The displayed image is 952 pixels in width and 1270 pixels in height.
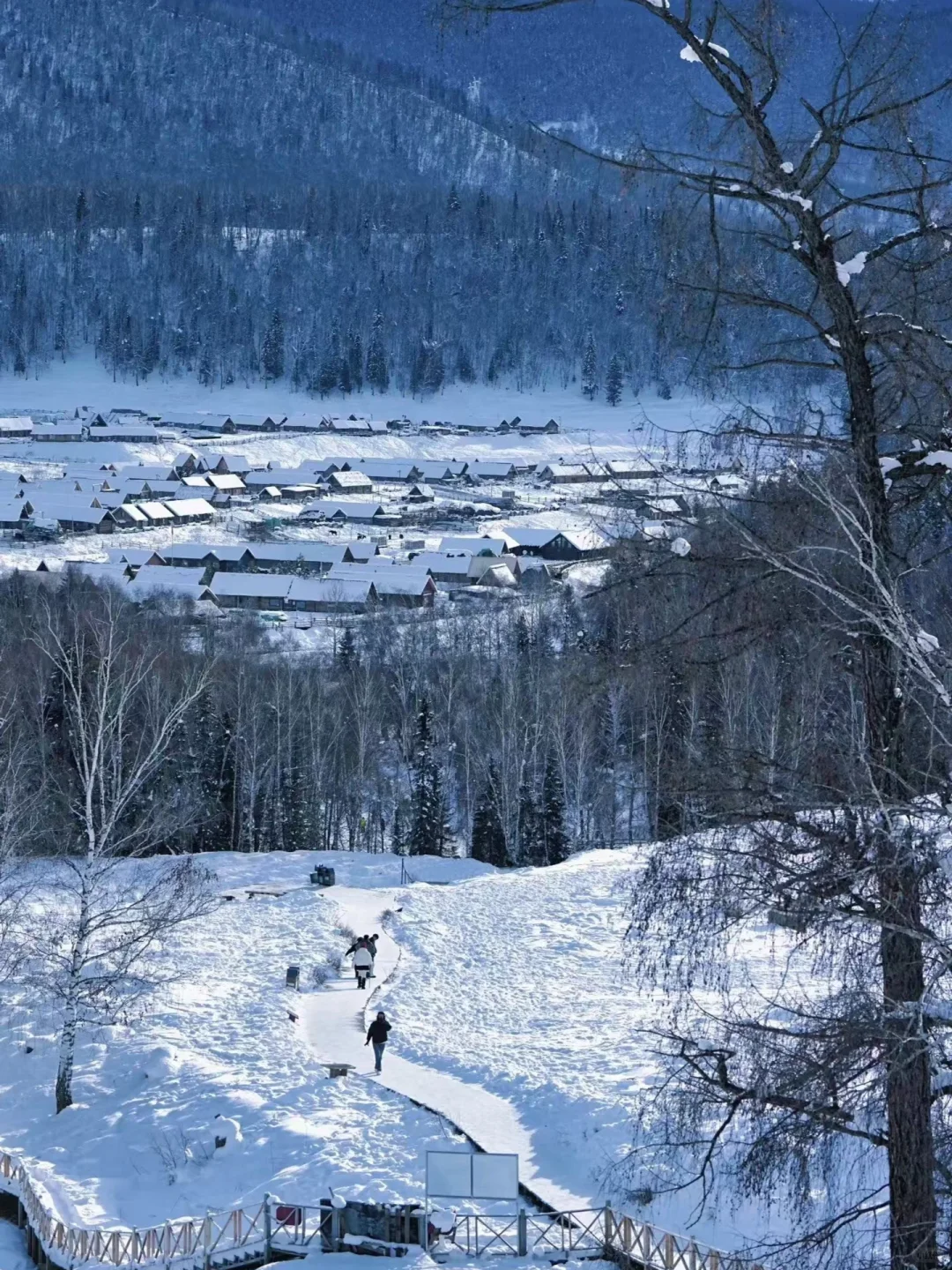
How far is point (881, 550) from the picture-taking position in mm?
4242

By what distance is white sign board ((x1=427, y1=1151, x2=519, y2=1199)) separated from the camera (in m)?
10.0

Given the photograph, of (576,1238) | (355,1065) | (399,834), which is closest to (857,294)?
(576,1238)

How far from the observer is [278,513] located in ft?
233

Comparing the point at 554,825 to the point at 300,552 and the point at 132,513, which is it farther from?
the point at 132,513

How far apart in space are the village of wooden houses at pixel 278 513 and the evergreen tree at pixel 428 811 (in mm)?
11695

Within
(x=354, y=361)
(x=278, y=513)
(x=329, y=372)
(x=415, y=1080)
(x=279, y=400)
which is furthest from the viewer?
(x=354, y=361)

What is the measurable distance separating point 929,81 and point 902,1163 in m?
3.37

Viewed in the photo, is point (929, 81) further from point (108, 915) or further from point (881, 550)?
point (108, 915)

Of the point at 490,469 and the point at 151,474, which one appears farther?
the point at 490,469

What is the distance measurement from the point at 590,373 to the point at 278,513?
50.5 meters

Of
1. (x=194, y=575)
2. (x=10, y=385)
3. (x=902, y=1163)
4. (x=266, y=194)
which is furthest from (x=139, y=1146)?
(x=266, y=194)

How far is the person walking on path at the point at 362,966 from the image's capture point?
1745 centimetres

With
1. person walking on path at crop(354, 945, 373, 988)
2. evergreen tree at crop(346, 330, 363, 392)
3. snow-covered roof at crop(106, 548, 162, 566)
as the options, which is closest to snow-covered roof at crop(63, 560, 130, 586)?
snow-covered roof at crop(106, 548, 162, 566)

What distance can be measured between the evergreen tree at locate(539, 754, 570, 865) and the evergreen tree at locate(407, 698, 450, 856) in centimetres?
216
